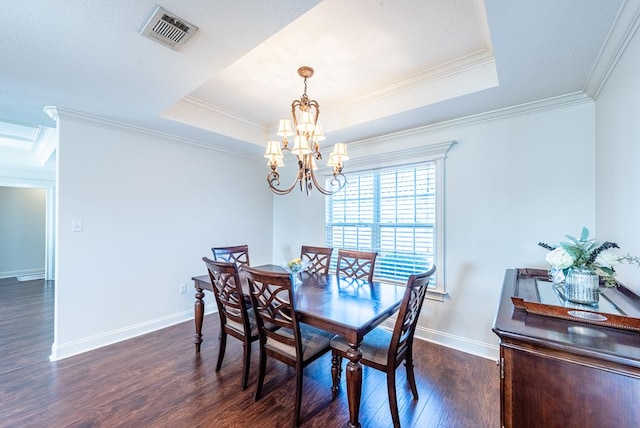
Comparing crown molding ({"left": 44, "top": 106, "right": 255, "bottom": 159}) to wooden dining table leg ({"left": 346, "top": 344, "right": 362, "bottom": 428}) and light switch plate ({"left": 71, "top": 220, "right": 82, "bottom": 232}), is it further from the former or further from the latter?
wooden dining table leg ({"left": 346, "top": 344, "right": 362, "bottom": 428})

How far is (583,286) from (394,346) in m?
1.02

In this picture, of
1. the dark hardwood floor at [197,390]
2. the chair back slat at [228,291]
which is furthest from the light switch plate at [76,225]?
the chair back slat at [228,291]

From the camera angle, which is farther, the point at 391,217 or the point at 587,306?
the point at 391,217

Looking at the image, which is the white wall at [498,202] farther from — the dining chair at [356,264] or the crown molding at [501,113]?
the dining chair at [356,264]

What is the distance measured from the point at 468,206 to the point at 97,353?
410 cm

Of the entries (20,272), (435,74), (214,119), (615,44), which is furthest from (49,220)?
(615,44)

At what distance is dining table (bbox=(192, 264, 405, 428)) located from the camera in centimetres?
163

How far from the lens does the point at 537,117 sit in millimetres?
2523

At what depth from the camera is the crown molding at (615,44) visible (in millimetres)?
1402

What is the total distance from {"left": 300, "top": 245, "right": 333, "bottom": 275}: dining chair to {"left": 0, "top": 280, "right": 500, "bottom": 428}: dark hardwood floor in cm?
96

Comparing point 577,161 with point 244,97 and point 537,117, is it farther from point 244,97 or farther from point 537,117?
point 244,97

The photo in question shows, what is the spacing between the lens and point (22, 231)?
6.58 m

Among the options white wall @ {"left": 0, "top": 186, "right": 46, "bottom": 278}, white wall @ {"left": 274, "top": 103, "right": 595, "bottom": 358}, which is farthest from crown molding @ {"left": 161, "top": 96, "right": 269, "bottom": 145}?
white wall @ {"left": 0, "top": 186, "right": 46, "bottom": 278}

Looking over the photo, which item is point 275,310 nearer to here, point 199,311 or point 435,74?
point 199,311
